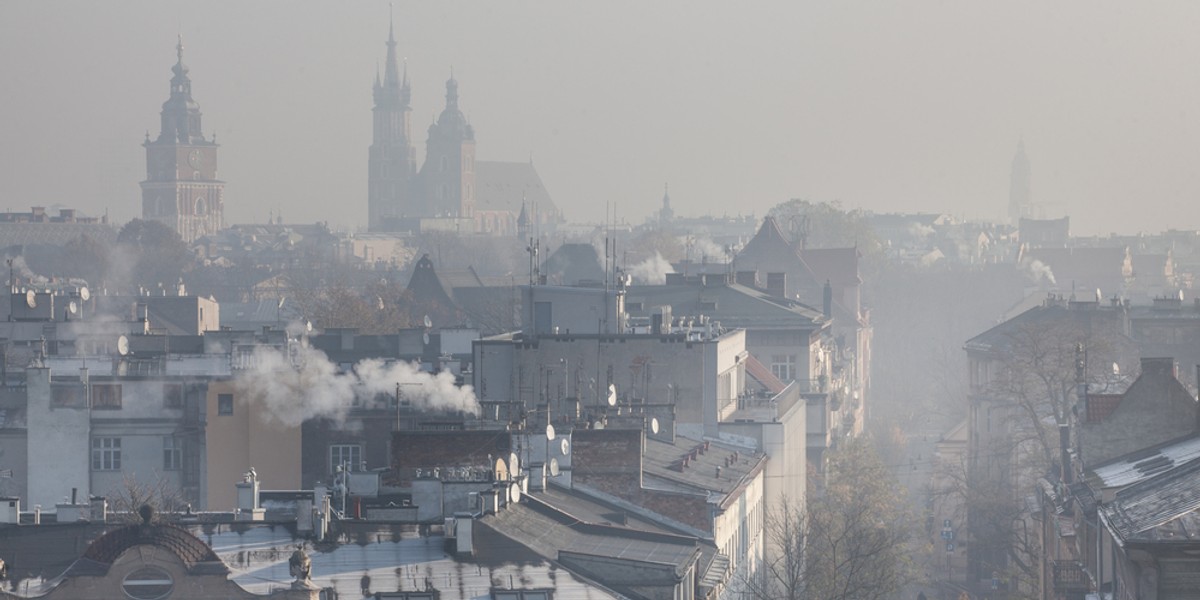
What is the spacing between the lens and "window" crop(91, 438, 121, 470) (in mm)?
61156

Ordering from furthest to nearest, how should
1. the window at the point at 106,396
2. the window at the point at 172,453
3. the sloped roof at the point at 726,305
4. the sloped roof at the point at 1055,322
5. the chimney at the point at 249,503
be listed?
1. the sloped roof at the point at 726,305
2. the sloped roof at the point at 1055,322
3. the window at the point at 106,396
4. the window at the point at 172,453
5. the chimney at the point at 249,503

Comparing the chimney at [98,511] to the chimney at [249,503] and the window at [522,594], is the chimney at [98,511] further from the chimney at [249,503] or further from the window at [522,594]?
the window at [522,594]

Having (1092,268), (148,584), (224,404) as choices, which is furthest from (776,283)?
(1092,268)

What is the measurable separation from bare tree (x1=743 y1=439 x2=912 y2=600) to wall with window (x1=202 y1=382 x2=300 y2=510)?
10690 mm

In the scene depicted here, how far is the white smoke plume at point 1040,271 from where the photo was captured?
612ft

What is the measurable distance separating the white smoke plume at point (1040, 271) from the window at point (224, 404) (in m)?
128

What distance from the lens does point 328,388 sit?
62.1 metres

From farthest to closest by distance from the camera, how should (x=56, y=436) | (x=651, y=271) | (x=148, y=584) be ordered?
(x=651, y=271) < (x=56, y=436) < (x=148, y=584)

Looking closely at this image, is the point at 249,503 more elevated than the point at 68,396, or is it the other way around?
the point at 68,396

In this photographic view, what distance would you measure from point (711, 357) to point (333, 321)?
50.1 metres

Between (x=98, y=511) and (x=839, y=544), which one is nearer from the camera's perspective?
(x=98, y=511)

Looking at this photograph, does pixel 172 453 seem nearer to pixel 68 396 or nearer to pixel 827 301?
pixel 68 396

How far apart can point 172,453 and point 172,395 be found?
158 centimetres

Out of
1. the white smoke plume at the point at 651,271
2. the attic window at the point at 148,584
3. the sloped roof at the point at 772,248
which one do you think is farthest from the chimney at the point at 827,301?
the attic window at the point at 148,584
